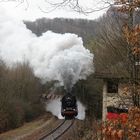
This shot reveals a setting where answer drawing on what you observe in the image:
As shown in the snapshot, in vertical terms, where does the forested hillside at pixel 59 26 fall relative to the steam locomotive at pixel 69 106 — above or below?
above

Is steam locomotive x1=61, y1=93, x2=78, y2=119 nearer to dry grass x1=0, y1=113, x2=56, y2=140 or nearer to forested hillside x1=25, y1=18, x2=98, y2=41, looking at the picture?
dry grass x1=0, y1=113, x2=56, y2=140

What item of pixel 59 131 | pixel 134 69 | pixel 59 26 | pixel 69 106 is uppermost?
pixel 59 26

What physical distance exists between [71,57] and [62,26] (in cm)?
2162

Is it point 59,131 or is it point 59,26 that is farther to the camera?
point 59,26

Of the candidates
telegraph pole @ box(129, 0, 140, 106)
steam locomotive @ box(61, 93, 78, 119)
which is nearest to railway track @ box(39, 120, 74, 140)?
steam locomotive @ box(61, 93, 78, 119)

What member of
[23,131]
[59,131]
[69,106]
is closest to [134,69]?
[59,131]

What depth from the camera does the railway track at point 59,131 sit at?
106 ft

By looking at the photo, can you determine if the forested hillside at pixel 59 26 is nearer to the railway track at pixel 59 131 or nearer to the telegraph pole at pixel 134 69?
the railway track at pixel 59 131

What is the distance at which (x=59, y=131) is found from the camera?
36.2 meters

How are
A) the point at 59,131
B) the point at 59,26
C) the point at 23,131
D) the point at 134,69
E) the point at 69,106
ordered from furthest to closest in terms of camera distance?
the point at 59,26 → the point at 69,106 → the point at 23,131 → the point at 59,131 → the point at 134,69

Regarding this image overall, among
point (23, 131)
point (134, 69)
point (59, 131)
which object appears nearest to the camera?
point (134, 69)

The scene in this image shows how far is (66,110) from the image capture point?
137ft

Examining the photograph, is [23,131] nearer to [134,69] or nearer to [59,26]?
[134,69]

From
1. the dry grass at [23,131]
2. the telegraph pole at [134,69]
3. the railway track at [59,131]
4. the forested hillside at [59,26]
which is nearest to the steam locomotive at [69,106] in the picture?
the railway track at [59,131]
